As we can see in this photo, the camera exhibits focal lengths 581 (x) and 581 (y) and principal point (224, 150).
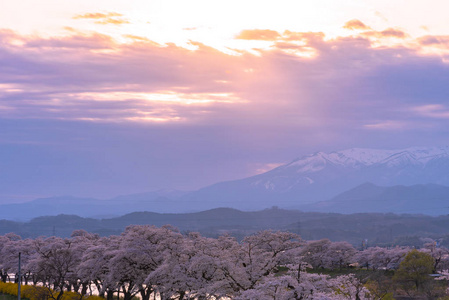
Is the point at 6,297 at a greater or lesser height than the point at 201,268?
lesser

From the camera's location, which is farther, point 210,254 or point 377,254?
point 377,254

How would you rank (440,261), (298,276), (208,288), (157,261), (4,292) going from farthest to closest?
1. (440,261)
2. (4,292)
3. (157,261)
4. (208,288)
5. (298,276)

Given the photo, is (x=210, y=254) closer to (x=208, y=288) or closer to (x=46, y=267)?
(x=208, y=288)

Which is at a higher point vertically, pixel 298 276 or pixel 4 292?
pixel 298 276

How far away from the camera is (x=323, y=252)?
15800 centimetres

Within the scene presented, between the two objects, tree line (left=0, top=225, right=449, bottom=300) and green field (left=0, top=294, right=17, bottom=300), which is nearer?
tree line (left=0, top=225, right=449, bottom=300)

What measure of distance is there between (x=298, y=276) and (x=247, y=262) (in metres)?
15.9

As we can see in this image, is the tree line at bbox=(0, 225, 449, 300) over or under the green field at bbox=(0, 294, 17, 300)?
over

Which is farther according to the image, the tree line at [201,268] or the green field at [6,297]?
the green field at [6,297]

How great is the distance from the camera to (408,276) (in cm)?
12088

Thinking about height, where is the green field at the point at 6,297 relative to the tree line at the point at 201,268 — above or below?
below

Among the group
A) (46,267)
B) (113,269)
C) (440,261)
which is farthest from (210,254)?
(440,261)

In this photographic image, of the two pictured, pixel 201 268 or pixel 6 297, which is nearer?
pixel 201 268

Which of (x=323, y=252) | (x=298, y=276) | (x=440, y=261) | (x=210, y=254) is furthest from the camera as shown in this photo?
(x=323, y=252)
